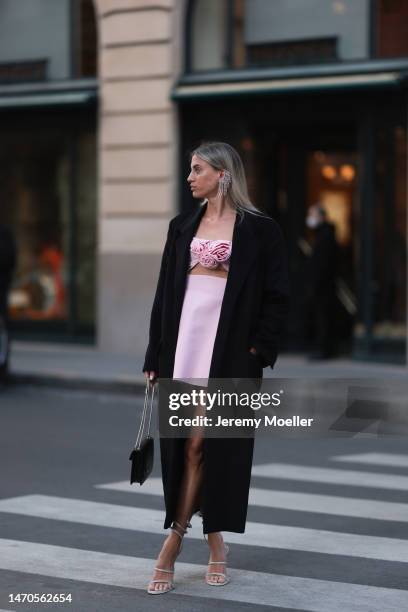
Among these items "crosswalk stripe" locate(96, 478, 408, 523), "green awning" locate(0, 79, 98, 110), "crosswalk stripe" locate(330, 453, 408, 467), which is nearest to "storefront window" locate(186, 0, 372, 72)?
"green awning" locate(0, 79, 98, 110)

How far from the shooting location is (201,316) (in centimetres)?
607

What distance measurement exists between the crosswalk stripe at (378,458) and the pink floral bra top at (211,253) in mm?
4357

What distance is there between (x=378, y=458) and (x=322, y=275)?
22.1 feet

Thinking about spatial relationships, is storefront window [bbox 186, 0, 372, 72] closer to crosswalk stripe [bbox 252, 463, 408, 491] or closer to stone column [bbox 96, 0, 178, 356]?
stone column [bbox 96, 0, 178, 356]

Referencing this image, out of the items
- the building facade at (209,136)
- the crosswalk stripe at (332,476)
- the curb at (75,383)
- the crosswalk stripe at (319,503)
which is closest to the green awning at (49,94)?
the building facade at (209,136)

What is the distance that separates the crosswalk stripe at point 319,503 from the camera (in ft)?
26.3

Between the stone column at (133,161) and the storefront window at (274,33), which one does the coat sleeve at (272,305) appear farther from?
the stone column at (133,161)

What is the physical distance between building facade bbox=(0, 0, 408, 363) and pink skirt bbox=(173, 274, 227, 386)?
10.2 m

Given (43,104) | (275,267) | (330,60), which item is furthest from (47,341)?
(275,267)

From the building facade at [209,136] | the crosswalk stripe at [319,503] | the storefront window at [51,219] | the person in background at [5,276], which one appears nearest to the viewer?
the crosswalk stripe at [319,503]

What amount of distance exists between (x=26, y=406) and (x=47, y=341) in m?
6.34

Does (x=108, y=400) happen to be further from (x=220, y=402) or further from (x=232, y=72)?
(x=220, y=402)

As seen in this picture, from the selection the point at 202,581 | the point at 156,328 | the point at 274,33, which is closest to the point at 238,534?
the point at 202,581

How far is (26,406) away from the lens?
13586 millimetres
